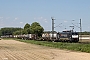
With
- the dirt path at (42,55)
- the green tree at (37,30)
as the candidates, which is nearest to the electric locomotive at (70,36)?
the dirt path at (42,55)

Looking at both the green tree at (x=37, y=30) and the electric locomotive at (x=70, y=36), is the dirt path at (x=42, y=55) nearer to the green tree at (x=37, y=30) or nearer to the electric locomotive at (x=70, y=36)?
the electric locomotive at (x=70, y=36)

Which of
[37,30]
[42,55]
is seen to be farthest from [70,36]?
[37,30]

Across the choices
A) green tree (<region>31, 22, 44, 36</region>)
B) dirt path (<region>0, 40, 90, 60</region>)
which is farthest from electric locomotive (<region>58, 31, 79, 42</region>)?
green tree (<region>31, 22, 44, 36</region>)

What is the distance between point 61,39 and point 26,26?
110 meters

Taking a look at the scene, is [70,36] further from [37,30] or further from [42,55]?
[37,30]

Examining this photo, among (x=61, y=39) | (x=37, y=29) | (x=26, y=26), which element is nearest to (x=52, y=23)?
(x=61, y=39)

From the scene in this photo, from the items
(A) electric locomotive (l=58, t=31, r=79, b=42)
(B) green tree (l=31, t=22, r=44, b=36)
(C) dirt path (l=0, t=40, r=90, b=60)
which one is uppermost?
(B) green tree (l=31, t=22, r=44, b=36)

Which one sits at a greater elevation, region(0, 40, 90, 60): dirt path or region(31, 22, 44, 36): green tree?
region(31, 22, 44, 36): green tree

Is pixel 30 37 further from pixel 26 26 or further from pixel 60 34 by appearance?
pixel 26 26

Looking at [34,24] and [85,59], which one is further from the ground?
[34,24]

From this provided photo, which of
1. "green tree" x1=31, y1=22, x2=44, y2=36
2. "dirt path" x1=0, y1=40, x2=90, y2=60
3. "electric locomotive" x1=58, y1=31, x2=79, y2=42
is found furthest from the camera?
"green tree" x1=31, y1=22, x2=44, y2=36

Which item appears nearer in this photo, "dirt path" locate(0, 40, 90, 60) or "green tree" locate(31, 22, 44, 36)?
"dirt path" locate(0, 40, 90, 60)

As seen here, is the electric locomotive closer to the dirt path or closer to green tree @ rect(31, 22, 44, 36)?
the dirt path

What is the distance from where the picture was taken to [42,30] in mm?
158625
